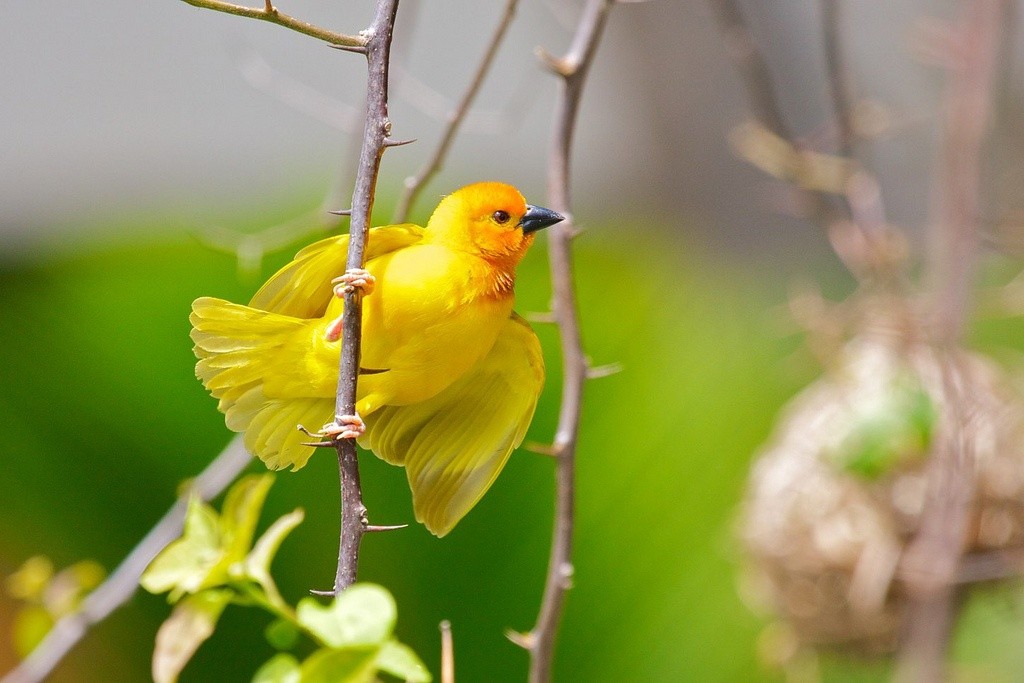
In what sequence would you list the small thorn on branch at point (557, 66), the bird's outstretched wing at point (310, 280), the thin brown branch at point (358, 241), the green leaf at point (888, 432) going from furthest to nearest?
the green leaf at point (888, 432) < the small thorn on branch at point (557, 66) < the bird's outstretched wing at point (310, 280) < the thin brown branch at point (358, 241)

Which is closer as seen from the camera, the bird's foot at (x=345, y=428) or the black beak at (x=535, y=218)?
Result: the bird's foot at (x=345, y=428)

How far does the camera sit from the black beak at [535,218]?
3.01 ft

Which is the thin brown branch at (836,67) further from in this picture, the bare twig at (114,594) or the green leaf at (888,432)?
the bare twig at (114,594)

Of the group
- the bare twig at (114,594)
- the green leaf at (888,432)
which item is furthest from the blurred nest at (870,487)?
the bare twig at (114,594)

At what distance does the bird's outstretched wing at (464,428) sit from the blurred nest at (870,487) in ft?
4.45

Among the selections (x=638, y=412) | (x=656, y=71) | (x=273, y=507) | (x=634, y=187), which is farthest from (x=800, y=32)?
(x=273, y=507)

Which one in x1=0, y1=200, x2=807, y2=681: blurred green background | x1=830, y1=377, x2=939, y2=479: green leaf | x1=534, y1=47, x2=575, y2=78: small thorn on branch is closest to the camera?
x1=534, y1=47, x2=575, y2=78: small thorn on branch

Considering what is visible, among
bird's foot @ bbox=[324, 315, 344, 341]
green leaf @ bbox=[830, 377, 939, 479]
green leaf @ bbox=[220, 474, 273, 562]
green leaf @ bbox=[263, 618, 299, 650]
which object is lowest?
green leaf @ bbox=[830, 377, 939, 479]

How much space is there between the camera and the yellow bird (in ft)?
2.56

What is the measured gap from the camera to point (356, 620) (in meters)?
0.47

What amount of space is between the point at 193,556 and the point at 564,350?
0.45 m

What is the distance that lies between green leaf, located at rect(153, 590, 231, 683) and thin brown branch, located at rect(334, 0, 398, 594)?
114mm

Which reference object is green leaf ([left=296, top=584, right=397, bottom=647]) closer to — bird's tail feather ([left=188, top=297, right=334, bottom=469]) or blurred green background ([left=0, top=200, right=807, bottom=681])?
bird's tail feather ([left=188, top=297, right=334, bottom=469])

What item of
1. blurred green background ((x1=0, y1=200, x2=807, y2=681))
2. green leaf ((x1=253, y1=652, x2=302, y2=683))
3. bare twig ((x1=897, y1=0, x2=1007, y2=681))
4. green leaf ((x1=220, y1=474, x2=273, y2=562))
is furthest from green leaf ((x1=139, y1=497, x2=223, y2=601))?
blurred green background ((x1=0, y1=200, x2=807, y2=681))
